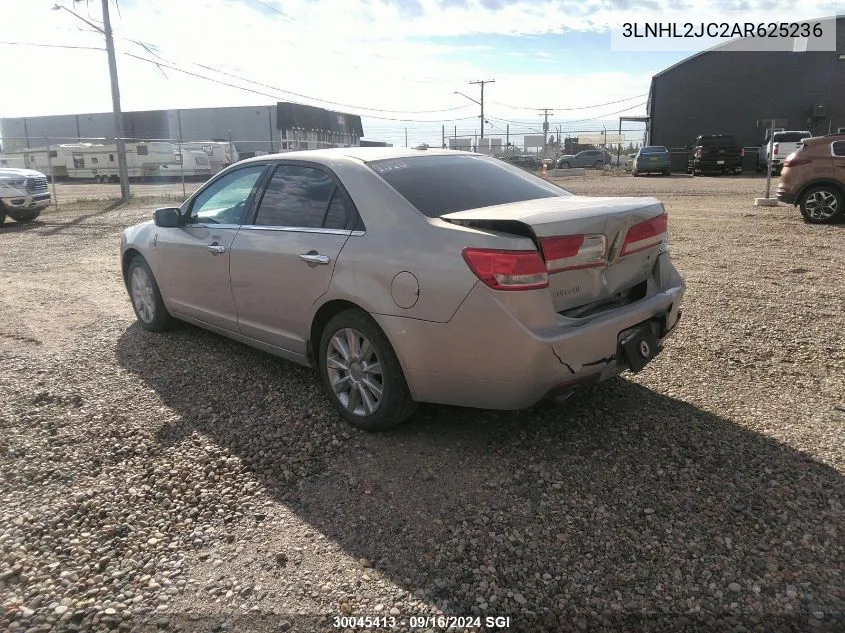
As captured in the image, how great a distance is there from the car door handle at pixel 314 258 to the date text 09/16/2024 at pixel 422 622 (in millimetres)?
1941

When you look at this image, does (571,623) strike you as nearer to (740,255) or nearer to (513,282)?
(513,282)

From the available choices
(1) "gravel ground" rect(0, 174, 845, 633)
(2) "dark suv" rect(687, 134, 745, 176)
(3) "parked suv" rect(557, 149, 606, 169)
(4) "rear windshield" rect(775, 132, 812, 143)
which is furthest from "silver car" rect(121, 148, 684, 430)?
(3) "parked suv" rect(557, 149, 606, 169)

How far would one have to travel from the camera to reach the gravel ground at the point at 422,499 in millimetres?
2340

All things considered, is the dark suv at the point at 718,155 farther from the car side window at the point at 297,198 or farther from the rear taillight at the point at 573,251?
the rear taillight at the point at 573,251

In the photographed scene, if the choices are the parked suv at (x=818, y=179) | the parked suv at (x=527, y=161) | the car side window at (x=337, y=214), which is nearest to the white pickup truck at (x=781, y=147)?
the parked suv at (x=818, y=179)

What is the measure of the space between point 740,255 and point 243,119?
42500mm

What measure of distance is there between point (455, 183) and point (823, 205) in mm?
10073

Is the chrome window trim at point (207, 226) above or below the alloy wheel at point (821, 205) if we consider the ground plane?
above

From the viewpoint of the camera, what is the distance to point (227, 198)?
4645 millimetres

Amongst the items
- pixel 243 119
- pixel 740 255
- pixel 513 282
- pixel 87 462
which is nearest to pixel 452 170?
pixel 513 282

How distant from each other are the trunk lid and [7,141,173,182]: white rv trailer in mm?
37608

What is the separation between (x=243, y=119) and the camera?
4525 centimetres

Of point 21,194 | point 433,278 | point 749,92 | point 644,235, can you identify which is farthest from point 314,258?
point 749,92

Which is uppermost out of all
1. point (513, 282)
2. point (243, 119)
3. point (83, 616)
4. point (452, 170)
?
point (243, 119)
